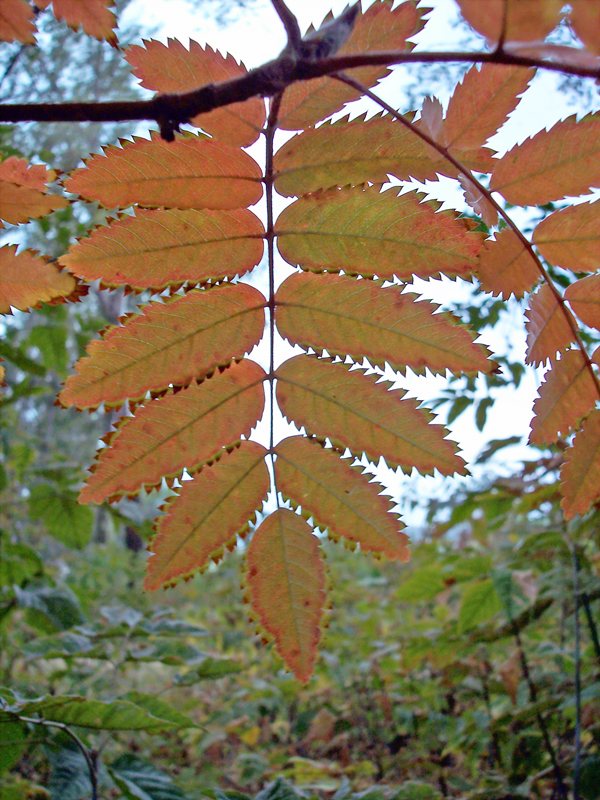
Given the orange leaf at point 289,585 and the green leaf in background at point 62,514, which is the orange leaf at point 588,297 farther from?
the green leaf in background at point 62,514

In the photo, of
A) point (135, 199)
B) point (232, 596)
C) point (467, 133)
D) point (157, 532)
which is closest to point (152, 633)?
point (157, 532)

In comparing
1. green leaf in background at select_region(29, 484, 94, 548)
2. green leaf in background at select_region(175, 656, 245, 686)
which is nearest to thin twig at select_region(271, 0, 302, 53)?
A: green leaf in background at select_region(175, 656, 245, 686)

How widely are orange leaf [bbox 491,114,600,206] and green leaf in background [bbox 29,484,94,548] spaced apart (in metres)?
1.67

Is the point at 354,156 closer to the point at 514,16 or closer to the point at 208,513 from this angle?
the point at 514,16

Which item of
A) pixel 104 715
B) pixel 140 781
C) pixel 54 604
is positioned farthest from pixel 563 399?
pixel 54 604

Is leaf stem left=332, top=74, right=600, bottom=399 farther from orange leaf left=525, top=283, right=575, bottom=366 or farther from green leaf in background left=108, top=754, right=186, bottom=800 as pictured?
green leaf in background left=108, top=754, right=186, bottom=800

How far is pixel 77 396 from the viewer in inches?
26.7

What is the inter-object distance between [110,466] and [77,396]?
0.25 feet

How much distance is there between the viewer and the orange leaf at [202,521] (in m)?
0.73

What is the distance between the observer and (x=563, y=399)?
2.41ft

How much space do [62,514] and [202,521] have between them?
4.98 feet

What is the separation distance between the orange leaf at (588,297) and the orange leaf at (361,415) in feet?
Answer: 0.63

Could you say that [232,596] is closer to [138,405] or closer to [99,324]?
[99,324]

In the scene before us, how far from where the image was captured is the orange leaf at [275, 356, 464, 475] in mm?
721
